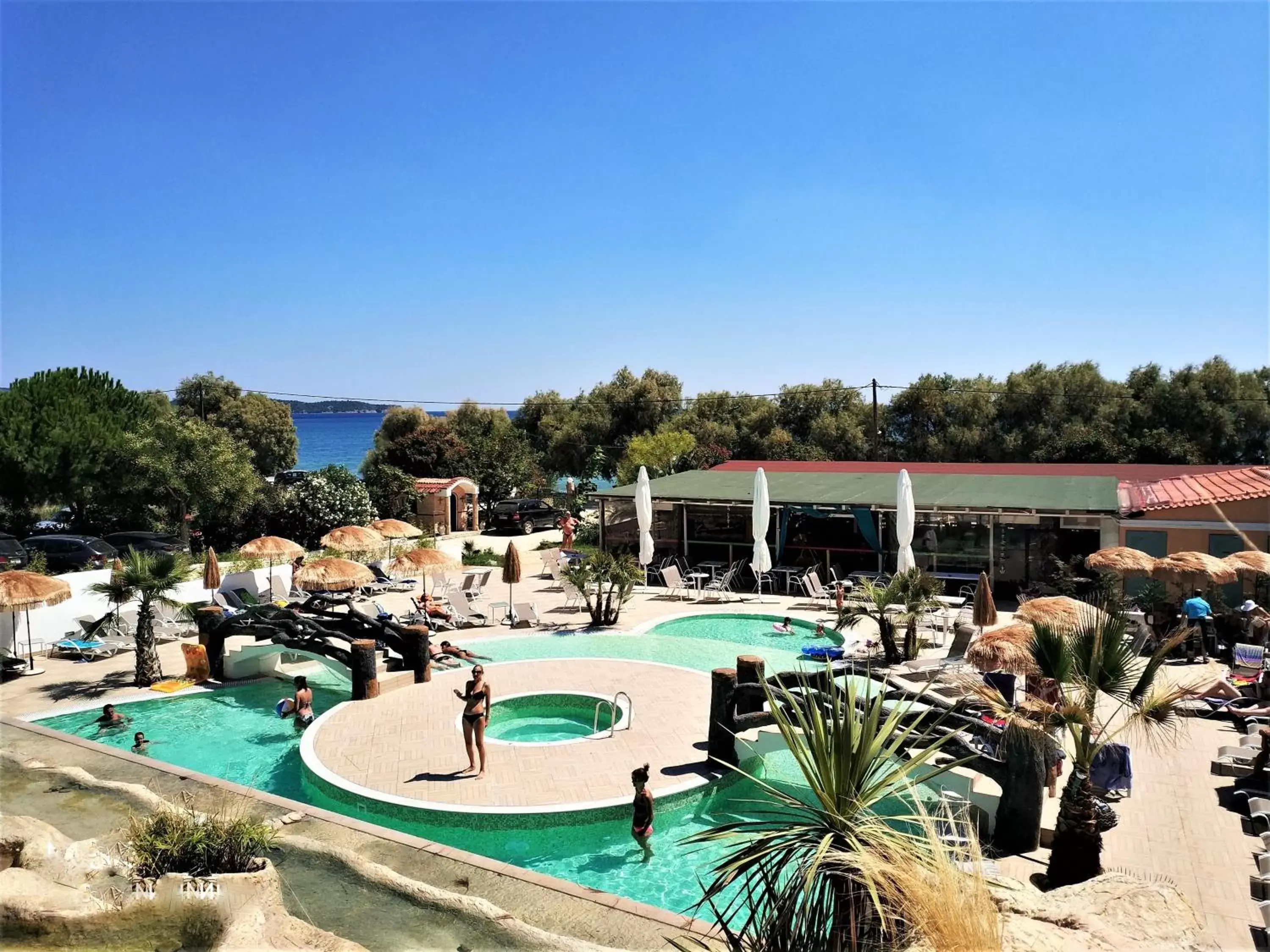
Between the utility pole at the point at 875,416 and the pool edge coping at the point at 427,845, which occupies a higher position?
the utility pole at the point at 875,416

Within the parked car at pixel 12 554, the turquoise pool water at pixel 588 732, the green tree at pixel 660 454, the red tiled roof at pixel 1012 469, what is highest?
the green tree at pixel 660 454

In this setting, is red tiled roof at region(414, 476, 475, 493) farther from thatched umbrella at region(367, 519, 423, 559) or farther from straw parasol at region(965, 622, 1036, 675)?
straw parasol at region(965, 622, 1036, 675)

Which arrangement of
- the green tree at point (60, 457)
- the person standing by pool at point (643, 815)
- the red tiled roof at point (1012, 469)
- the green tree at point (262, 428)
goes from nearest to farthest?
the person standing by pool at point (643, 815) → the red tiled roof at point (1012, 469) → the green tree at point (60, 457) → the green tree at point (262, 428)

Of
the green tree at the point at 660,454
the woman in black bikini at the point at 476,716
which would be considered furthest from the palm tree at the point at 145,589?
the green tree at the point at 660,454

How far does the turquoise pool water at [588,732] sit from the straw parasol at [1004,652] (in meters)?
2.59

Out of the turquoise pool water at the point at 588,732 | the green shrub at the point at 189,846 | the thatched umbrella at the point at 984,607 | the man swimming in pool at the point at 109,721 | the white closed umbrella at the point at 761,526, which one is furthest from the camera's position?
the white closed umbrella at the point at 761,526

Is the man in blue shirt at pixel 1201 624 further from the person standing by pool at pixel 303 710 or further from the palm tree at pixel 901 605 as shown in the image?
the person standing by pool at pixel 303 710

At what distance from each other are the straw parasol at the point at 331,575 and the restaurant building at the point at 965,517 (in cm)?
841

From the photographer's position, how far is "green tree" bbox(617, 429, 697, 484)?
37.9 m

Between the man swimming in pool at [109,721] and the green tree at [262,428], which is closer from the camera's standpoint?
the man swimming in pool at [109,721]

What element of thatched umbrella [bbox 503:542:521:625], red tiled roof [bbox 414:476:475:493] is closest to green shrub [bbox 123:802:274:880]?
thatched umbrella [bbox 503:542:521:625]

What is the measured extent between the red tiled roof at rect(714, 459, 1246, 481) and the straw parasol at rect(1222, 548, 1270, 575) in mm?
8683

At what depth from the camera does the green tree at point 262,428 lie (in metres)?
59.0

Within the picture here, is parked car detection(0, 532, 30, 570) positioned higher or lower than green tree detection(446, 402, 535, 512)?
lower
